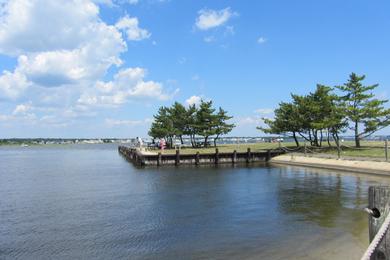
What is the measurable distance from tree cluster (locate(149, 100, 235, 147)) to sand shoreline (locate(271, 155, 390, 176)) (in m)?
20.5

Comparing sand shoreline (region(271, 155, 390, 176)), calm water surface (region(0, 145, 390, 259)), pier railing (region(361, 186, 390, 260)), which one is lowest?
calm water surface (region(0, 145, 390, 259))

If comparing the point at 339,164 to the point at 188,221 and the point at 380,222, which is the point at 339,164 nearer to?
the point at 188,221

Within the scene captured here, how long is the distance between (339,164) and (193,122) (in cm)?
3745

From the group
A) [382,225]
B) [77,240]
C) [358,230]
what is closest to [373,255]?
[382,225]

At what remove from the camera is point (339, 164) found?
36.1 m

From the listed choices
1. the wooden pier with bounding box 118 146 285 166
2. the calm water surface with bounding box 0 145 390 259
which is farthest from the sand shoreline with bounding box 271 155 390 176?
the calm water surface with bounding box 0 145 390 259

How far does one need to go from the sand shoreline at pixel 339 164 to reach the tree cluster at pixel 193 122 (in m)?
20.5

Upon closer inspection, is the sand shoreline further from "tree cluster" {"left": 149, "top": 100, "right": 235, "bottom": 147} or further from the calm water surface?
"tree cluster" {"left": 149, "top": 100, "right": 235, "bottom": 147}

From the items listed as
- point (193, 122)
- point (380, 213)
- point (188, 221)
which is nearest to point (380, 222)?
point (380, 213)

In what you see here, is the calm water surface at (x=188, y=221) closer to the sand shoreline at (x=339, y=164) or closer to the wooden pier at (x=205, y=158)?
the sand shoreline at (x=339, y=164)

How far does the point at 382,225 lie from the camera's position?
574cm

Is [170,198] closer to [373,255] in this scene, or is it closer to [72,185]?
[72,185]

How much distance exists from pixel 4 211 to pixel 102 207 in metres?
4.61

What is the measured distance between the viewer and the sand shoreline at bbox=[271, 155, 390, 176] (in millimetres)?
30756
